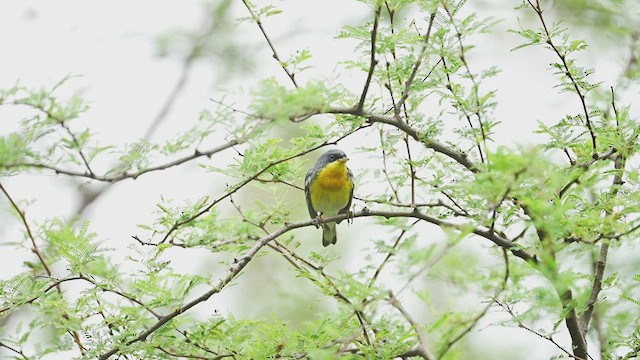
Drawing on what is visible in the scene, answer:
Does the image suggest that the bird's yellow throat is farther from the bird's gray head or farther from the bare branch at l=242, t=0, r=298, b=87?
the bare branch at l=242, t=0, r=298, b=87

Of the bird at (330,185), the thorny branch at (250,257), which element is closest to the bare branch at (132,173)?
the thorny branch at (250,257)

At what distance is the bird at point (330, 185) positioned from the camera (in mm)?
Answer: 5391

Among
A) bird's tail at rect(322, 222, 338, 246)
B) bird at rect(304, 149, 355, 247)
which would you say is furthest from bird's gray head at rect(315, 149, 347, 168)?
bird's tail at rect(322, 222, 338, 246)

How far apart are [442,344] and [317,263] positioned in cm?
104

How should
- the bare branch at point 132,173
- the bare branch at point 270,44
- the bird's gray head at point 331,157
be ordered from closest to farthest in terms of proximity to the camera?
1. the bare branch at point 132,173
2. the bare branch at point 270,44
3. the bird's gray head at point 331,157

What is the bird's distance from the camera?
539cm

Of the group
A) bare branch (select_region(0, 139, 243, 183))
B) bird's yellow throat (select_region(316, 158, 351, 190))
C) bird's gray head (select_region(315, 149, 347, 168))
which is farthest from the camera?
bird's gray head (select_region(315, 149, 347, 168))

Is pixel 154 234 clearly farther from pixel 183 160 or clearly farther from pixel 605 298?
pixel 605 298

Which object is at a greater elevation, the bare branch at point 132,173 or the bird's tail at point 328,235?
the bird's tail at point 328,235

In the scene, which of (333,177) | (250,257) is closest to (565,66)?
(250,257)

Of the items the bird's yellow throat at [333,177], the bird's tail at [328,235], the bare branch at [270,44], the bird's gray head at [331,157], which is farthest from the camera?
the bird's tail at [328,235]

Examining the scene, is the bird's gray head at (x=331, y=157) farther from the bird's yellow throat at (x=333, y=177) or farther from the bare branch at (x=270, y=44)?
the bare branch at (x=270, y=44)

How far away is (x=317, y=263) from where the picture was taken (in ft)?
10.7

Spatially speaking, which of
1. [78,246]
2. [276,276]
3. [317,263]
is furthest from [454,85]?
[276,276]
